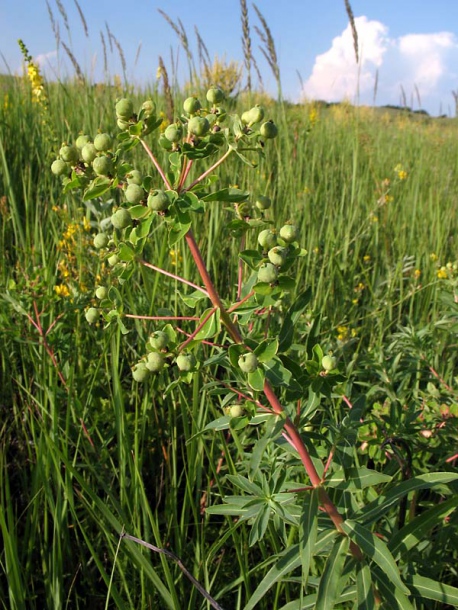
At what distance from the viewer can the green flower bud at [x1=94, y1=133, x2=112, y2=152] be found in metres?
0.69

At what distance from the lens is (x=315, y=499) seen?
0.78m

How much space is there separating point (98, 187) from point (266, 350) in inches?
13.5

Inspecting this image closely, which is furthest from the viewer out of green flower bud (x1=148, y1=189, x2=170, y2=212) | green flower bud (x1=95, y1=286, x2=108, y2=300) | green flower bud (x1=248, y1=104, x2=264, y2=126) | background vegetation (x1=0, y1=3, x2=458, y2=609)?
background vegetation (x1=0, y1=3, x2=458, y2=609)

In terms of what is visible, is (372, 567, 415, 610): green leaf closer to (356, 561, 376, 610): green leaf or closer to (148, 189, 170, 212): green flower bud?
(356, 561, 376, 610): green leaf

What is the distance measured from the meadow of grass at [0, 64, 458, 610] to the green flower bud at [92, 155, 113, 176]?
28cm

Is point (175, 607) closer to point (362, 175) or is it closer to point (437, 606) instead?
point (437, 606)

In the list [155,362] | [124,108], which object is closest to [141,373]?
[155,362]

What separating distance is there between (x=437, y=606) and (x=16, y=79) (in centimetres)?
537

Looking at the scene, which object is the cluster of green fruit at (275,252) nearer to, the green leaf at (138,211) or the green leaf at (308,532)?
the green leaf at (138,211)

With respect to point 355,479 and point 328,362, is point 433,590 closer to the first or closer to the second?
point 355,479

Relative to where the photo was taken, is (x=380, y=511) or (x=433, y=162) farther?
(x=433, y=162)

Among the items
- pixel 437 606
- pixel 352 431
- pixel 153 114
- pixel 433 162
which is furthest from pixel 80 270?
pixel 433 162

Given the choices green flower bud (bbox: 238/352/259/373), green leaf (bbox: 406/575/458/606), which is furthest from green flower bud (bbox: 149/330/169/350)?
green leaf (bbox: 406/575/458/606)

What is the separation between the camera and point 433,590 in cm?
82
